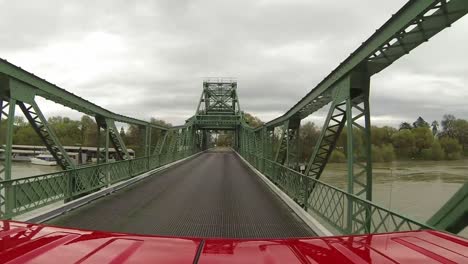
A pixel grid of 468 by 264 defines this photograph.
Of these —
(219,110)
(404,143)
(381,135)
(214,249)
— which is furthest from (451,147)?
(219,110)

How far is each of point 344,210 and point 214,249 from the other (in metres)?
5.81

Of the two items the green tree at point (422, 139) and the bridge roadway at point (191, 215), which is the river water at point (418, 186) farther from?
the bridge roadway at point (191, 215)

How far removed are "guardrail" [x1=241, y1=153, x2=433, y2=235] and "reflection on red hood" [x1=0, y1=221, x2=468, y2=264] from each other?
195 centimetres

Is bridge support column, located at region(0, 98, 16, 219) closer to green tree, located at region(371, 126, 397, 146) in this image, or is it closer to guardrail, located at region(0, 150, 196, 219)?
guardrail, located at region(0, 150, 196, 219)

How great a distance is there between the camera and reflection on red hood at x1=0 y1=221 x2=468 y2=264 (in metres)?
1.83

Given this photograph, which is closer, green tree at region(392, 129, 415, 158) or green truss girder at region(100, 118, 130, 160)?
green tree at region(392, 129, 415, 158)

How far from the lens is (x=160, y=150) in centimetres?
2664

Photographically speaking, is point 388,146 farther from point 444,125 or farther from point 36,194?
point 444,125

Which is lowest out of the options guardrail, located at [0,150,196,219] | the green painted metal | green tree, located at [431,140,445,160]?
guardrail, located at [0,150,196,219]

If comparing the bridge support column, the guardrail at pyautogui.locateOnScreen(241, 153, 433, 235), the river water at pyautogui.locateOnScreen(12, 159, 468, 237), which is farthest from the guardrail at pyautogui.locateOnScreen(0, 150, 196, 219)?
the river water at pyautogui.locateOnScreen(12, 159, 468, 237)

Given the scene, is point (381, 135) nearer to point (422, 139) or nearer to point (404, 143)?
point (404, 143)

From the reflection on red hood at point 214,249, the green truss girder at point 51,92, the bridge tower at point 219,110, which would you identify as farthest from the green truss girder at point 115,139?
the bridge tower at point 219,110

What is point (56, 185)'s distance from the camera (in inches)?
388

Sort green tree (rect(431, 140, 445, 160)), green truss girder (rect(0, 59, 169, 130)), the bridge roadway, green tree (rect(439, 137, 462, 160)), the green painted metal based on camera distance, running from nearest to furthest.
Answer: the green painted metal < the bridge roadway < green truss girder (rect(0, 59, 169, 130)) < green tree (rect(431, 140, 445, 160)) < green tree (rect(439, 137, 462, 160))
